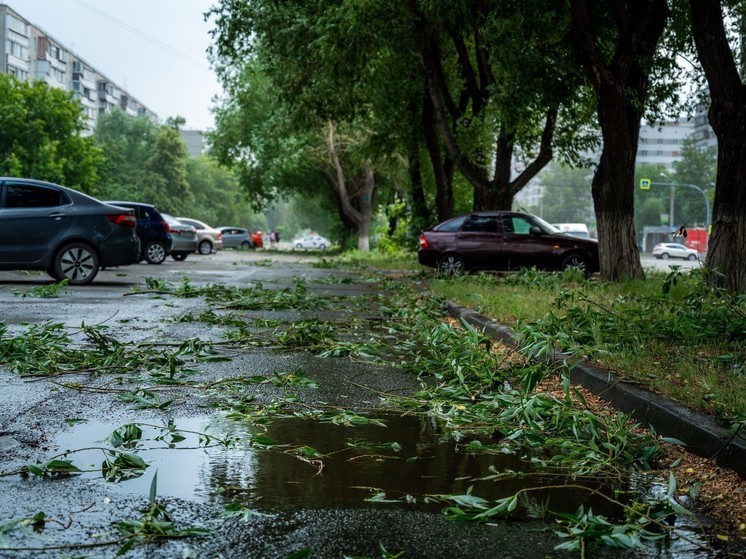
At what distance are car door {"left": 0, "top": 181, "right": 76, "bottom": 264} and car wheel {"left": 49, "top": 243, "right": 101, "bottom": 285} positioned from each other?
31 centimetres

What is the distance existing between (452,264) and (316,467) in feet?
58.8

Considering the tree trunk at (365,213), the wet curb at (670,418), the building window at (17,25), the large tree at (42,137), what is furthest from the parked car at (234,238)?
the wet curb at (670,418)

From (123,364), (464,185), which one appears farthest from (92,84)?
(123,364)

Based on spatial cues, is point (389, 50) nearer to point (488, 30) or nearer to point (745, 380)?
point (488, 30)

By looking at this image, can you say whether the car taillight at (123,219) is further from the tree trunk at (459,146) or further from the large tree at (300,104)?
the tree trunk at (459,146)

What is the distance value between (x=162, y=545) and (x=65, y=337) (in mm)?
5677

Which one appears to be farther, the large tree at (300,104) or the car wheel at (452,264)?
the car wheel at (452,264)

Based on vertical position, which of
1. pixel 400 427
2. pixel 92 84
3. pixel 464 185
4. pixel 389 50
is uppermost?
pixel 92 84

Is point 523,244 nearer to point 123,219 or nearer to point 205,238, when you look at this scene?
point 123,219

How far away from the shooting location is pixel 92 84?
119938mm

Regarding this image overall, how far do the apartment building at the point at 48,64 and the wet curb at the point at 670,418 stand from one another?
72.1m

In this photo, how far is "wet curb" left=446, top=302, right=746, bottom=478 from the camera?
4.44m

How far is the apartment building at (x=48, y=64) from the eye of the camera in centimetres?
8969

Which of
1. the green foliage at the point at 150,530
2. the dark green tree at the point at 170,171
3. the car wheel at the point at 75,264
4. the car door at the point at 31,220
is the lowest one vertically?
the green foliage at the point at 150,530
